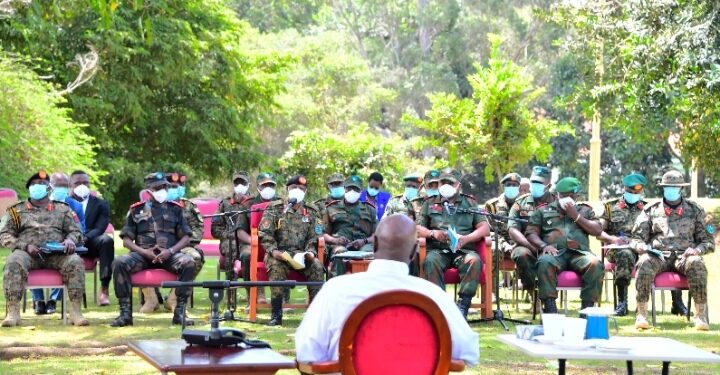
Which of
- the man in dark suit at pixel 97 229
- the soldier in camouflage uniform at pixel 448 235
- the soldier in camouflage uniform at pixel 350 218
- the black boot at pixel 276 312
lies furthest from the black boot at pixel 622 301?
the man in dark suit at pixel 97 229

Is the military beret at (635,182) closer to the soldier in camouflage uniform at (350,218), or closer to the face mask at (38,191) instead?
the soldier in camouflage uniform at (350,218)

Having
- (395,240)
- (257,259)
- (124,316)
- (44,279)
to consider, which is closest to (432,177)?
(257,259)

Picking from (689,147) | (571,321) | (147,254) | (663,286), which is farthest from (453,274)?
(689,147)

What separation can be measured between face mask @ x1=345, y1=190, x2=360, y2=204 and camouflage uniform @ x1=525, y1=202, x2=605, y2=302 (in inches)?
85.5

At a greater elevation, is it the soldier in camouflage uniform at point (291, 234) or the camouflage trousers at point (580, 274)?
A: the soldier in camouflage uniform at point (291, 234)

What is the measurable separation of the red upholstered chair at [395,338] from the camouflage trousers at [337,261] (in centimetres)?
786

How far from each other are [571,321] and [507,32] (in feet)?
162

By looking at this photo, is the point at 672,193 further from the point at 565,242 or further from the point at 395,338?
the point at 395,338

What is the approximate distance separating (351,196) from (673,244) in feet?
12.4

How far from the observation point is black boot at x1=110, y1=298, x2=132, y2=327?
13.4 meters

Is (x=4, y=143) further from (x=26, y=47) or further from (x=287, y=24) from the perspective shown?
(x=287, y=24)

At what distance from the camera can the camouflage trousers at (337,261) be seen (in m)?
14.1

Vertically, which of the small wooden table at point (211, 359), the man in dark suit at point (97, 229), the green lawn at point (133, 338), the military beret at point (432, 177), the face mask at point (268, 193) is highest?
the military beret at point (432, 177)

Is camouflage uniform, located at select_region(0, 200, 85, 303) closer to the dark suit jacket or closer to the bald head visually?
the dark suit jacket
